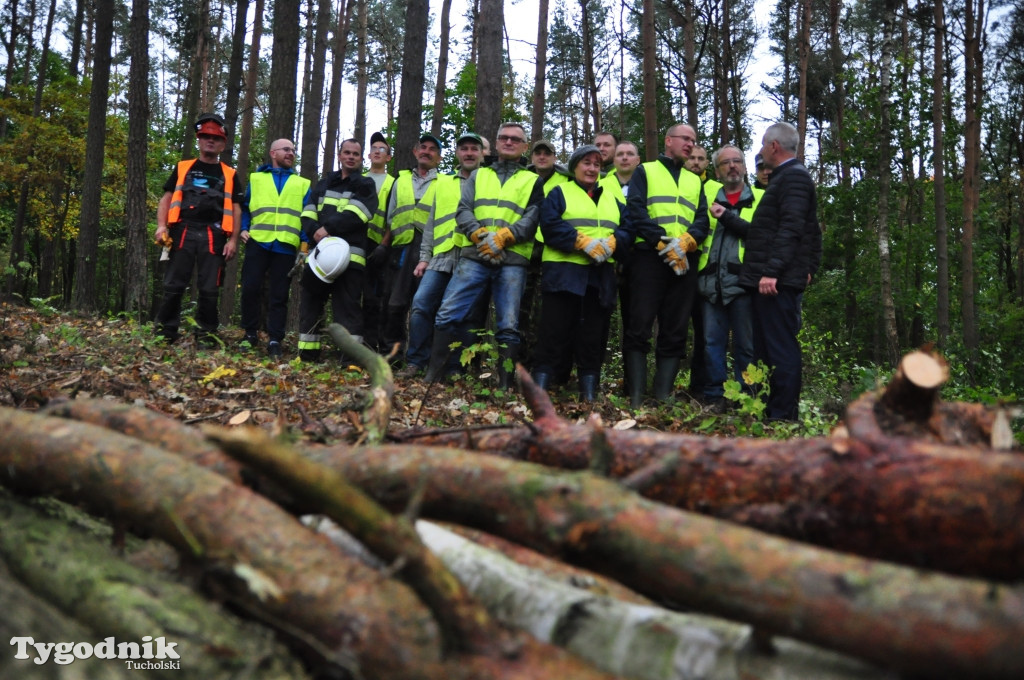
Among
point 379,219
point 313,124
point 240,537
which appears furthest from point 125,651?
point 313,124

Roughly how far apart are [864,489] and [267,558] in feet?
4.80

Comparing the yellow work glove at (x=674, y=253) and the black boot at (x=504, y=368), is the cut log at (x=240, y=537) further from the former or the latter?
the yellow work glove at (x=674, y=253)

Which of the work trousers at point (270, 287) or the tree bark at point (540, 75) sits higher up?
the tree bark at point (540, 75)

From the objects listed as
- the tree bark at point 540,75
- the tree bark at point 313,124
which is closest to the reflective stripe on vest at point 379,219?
the tree bark at point 313,124

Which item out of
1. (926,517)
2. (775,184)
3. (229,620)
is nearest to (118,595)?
(229,620)

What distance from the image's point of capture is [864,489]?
1.88 metres

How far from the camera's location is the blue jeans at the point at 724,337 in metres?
6.71

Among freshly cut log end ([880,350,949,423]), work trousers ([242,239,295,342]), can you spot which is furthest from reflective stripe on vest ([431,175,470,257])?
freshly cut log end ([880,350,949,423])

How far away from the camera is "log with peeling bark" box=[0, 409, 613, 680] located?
1.66 metres

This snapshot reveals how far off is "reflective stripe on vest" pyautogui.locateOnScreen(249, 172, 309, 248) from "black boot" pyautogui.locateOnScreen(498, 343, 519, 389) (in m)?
2.98

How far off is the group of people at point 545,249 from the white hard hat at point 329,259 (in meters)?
0.01

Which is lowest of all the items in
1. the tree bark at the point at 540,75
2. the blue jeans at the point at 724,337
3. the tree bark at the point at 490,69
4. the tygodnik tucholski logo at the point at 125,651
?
the tygodnik tucholski logo at the point at 125,651

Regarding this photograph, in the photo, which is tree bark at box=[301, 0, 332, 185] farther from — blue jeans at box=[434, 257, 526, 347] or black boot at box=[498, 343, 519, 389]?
black boot at box=[498, 343, 519, 389]

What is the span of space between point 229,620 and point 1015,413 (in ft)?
7.41
